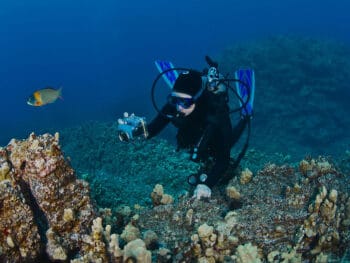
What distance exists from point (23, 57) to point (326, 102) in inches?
3270

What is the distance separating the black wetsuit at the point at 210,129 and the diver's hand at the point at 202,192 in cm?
12

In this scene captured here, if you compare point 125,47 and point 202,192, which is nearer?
point 202,192

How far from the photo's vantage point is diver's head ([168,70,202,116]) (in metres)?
4.33

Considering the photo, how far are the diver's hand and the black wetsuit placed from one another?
12cm

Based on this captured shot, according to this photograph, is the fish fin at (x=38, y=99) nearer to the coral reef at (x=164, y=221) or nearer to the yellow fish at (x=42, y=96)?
the yellow fish at (x=42, y=96)

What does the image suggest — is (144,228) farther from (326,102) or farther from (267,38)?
(267,38)

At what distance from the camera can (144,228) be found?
157 inches

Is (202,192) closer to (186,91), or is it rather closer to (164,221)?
(164,221)

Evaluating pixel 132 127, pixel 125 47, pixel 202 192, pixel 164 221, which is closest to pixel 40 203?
pixel 164 221

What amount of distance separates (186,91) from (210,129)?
1.89ft

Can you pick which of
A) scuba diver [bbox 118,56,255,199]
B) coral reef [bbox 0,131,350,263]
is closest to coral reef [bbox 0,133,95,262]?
coral reef [bbox 0,131,350,263]

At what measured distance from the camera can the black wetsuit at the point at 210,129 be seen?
14.6ft

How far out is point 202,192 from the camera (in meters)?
4.45

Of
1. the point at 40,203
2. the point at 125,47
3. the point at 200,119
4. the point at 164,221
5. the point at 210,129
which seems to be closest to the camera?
the point at 40,203
